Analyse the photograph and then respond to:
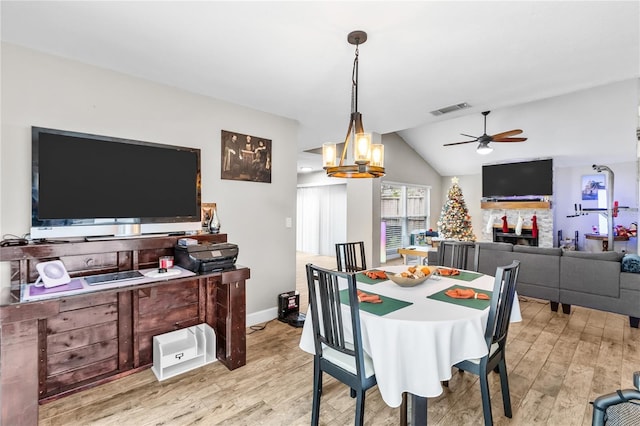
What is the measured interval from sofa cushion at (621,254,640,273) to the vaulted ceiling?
1.89m

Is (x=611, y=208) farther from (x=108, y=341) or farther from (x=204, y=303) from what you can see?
(x=108, y=341)

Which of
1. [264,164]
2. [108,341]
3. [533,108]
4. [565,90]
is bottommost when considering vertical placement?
[108,341]

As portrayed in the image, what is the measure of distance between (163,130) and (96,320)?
1.66 meters

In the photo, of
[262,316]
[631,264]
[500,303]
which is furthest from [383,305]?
[631,264]

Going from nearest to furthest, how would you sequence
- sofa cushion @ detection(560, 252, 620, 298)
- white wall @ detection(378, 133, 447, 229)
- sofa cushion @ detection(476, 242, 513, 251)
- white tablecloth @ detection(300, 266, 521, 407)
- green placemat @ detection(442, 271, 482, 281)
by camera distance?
white tablecloth @ detection(300, 266, 521, 407)
green placemat @ detection(442, 271, 482, 281)
sofa cushion @ detection(560, 252, 620, 298)
sofa cushion @ detection(476, 242, 513, 251)
white wall @ detection(378, 133, 447, 229)

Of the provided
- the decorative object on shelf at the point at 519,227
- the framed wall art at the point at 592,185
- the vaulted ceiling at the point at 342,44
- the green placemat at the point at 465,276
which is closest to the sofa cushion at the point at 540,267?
the green placemat at the point at 465,276

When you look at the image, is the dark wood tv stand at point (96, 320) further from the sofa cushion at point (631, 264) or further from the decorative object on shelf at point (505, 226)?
the decorative object on shelf at point (505, 226)

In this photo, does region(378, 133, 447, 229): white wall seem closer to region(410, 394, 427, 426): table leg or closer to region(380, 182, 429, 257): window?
region(380, 182, 429, 257): window

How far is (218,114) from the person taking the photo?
10.6ft

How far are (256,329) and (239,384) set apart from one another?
1039 mm

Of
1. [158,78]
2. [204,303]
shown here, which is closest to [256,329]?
[204,303]

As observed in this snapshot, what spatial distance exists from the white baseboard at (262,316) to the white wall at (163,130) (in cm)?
1

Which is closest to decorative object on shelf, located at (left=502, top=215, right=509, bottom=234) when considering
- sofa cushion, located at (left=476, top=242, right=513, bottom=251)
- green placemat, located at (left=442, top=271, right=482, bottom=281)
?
sofa cushion, located at (left=476, top=242, right=513, bottom=251)

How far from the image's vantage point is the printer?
7.91 feet
